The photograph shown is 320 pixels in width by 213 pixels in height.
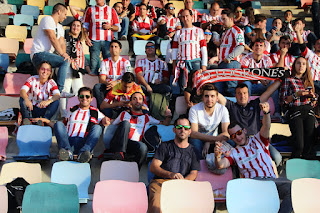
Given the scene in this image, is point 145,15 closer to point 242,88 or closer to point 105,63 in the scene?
point 105,63

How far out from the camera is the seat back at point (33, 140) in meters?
5.93

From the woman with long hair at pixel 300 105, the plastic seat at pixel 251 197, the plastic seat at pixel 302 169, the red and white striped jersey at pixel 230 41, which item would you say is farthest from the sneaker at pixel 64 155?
the red and white striped jersey at pixel 230 41

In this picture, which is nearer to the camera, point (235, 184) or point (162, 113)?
point (235, 184)

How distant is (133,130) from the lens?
6.07 m

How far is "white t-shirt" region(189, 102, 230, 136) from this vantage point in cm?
590

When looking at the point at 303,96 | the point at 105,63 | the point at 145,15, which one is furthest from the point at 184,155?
the point at 145,15

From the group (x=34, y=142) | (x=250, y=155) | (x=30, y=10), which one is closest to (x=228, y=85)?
(x=250, y=155)

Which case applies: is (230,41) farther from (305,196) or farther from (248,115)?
(305,196)

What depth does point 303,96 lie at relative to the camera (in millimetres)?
6281

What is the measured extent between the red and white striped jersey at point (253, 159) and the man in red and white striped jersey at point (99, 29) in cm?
316

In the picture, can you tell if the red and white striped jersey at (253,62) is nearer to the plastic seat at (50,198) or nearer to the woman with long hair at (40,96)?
the woman with long hair at (40,96)

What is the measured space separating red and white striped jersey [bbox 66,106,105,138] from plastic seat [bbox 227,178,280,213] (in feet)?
6.72

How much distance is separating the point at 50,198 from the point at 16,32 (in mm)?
5444

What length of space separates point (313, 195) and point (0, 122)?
387 centimetres
